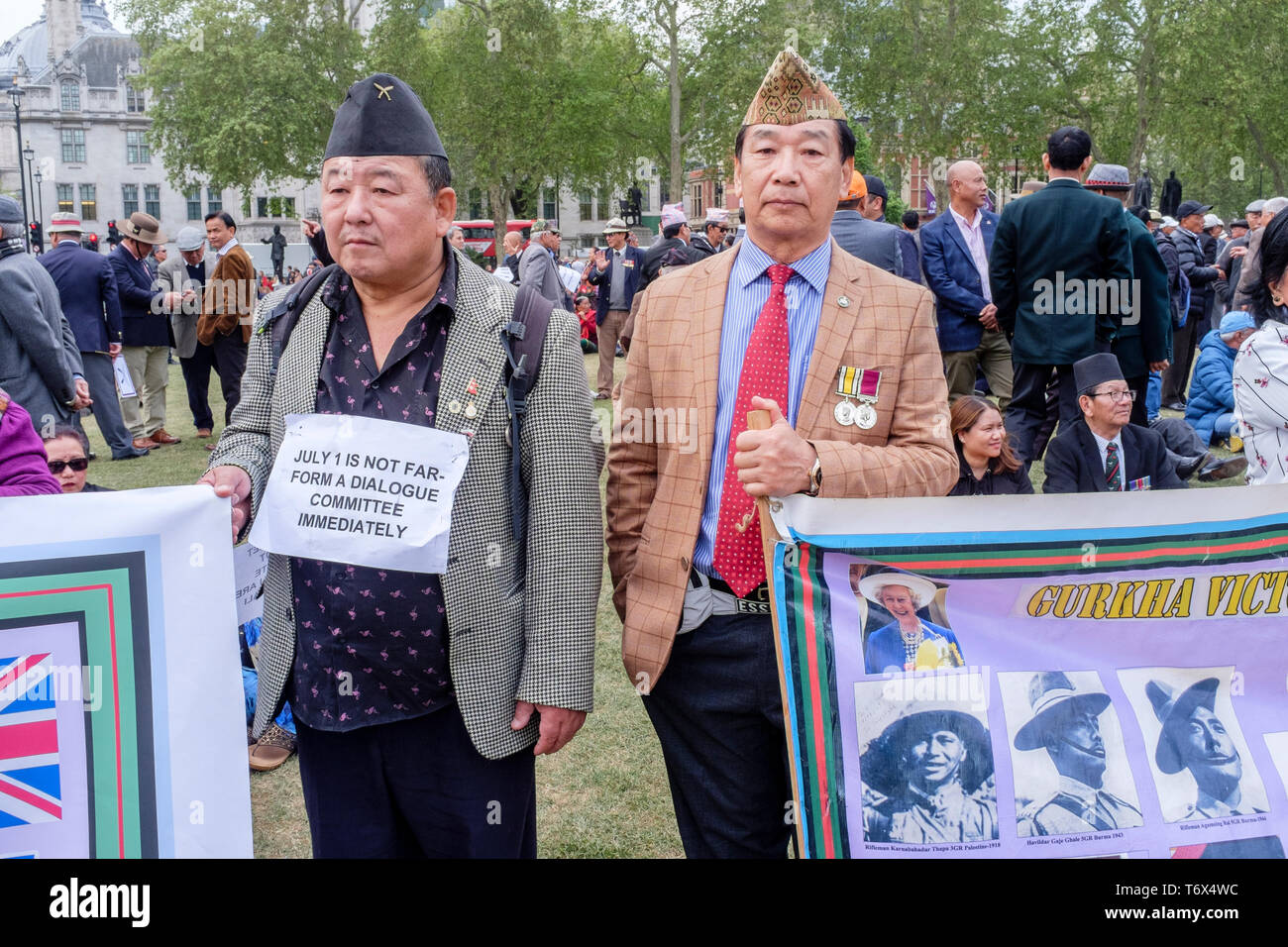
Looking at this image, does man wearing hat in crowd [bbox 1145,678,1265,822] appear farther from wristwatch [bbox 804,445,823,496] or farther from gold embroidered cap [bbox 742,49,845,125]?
gold embroidered cap [bbox 742,49,845,125]

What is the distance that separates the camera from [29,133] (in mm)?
76125

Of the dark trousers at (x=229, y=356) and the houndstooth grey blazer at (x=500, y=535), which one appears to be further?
the dark trousers at (x=229, y=356)

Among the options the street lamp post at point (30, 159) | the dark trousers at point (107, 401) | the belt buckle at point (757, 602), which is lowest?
the dark trousers at point (107, 401)

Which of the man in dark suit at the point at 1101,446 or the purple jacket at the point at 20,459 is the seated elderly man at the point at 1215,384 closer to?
the man in dark suit at the point at 1101,446

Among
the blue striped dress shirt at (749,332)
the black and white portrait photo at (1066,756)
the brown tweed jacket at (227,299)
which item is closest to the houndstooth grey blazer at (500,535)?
the blue striped dress shirt at (749,332)

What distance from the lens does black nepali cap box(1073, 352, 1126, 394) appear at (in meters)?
5.75

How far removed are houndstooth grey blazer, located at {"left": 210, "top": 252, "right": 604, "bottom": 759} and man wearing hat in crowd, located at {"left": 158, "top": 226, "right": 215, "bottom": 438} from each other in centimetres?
890

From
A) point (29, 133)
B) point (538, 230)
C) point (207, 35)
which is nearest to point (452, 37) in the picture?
Answer: point (207, 35)

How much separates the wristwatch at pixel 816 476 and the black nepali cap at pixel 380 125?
993 millimetres

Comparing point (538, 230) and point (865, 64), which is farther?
point (865, 64)

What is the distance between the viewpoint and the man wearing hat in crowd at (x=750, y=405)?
8.27 ft

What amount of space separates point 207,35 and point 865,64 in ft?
85.6

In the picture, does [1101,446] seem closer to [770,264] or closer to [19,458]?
[770,264]
